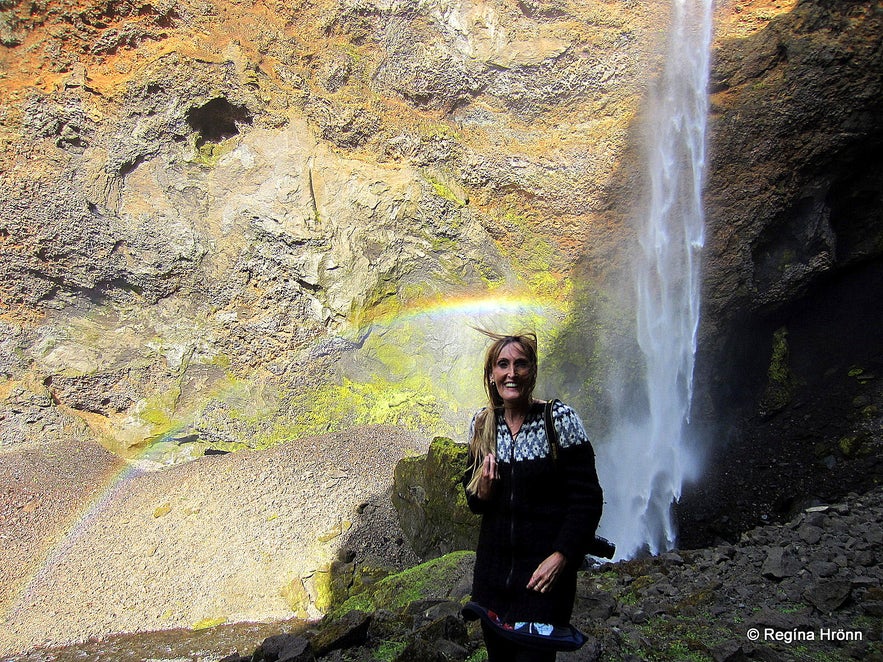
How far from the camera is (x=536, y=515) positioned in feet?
7.20

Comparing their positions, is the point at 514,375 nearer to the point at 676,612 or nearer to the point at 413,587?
the point at 676,612

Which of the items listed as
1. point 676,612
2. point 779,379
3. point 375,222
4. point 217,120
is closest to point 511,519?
point 676,612

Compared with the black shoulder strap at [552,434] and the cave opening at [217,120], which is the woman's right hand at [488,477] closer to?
the black shoulder strap at [552,434]

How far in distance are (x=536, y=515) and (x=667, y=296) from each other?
1378 centimetres

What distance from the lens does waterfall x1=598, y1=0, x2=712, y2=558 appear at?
13617 millimetres

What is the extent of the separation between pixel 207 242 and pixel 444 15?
9.70m

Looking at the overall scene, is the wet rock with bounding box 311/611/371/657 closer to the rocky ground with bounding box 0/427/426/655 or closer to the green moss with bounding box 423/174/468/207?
the rocky ground with bounding box 0/427/426/655

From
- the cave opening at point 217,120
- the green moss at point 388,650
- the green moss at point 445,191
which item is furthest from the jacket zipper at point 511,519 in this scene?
the cave opening at point 217,120

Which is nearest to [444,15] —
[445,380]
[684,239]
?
[684,239]

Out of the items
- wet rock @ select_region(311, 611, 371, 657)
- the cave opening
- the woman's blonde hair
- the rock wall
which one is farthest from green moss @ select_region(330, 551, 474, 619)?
the cave opening

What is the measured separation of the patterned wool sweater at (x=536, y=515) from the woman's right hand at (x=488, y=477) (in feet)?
0.15

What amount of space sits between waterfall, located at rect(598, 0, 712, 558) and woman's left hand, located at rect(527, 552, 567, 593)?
1236cm

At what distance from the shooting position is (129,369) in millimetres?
16547

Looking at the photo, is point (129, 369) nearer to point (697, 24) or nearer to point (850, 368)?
point (697, 24)
